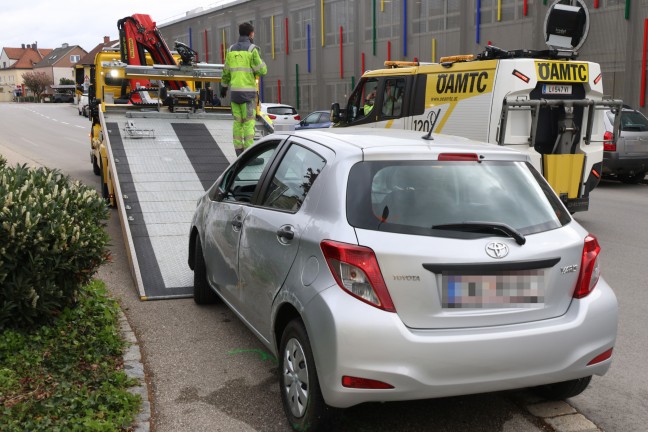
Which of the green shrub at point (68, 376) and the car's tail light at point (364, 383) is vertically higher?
the car's tail light at point (364, 383)

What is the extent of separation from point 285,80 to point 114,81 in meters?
29.7

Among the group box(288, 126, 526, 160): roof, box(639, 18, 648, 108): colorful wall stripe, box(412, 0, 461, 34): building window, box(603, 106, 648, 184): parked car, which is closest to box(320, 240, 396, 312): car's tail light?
box(288, 126, 526, 160): roof

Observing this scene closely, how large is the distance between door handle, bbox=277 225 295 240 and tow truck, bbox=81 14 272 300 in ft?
8.49

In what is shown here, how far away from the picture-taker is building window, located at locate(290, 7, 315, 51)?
38906mm

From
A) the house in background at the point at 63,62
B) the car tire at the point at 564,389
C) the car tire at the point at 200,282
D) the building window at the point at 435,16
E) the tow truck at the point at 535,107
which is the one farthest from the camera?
the house in background at the point at 63,62

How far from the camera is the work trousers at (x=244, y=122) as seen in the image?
10.0 metres

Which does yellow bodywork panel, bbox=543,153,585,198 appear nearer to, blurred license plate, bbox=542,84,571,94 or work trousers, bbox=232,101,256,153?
blurred license plate, bbox=542,84,571,94

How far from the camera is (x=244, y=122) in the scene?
10141 millimetres

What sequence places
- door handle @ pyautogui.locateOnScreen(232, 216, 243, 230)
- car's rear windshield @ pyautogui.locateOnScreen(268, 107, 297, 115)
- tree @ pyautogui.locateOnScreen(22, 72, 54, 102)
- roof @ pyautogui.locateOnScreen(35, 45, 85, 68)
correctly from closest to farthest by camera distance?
door handle @ pyautogui.locateOnScreen(232, 216, 243, 230)
car's rear windshield @ pyautogui.locateOnScreen(268, 107, 297, 115)
tree @ pyautogui.locateOnScreen(22, 72, 54, 102)
roof @ pyautogui.locateOnScreen(35, 45, 85, 68)

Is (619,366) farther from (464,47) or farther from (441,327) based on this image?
(464,47)

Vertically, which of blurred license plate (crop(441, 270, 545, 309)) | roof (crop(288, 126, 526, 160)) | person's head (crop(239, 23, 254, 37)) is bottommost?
blurred license plate (crop(441, 270, 545, 309))

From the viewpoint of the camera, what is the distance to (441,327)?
10.7ft

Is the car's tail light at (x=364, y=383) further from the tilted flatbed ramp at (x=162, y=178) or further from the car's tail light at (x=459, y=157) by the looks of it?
the tilted flatbed ramp at (x=162, y=178)

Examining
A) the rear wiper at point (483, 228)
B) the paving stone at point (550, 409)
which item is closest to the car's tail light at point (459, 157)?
the rear wiper at point (483, 228)
